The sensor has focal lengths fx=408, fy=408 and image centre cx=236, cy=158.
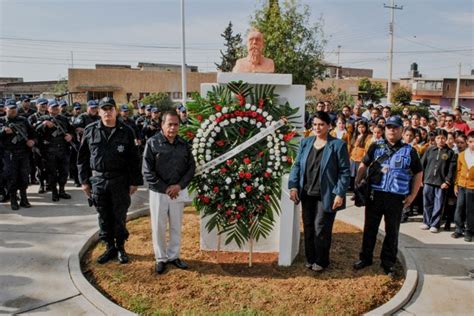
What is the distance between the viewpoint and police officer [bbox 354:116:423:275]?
4641mm

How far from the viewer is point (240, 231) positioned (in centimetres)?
508

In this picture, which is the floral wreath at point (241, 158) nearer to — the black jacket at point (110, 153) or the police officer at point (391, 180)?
the black jacket at point (110, 153)

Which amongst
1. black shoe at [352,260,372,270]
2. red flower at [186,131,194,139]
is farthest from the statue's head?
black shoe at [352,260,372,270]

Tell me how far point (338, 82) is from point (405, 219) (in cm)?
4633

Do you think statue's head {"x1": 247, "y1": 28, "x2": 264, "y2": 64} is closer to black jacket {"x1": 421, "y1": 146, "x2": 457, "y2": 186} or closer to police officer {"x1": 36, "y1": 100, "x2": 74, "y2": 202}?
black jacket {"x1": 421, "y1": 146, "x2": 457, "y2": 186}

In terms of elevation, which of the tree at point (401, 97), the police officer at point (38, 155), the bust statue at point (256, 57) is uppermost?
the tree at point (401, 97)

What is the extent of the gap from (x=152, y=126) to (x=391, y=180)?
6713mm

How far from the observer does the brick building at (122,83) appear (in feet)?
122

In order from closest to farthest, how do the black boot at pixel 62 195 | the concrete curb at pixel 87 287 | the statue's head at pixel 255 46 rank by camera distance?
the concrete curb at pixel 87 287, the statue's head at pixel 255 46, the black boot at pixel 62 195

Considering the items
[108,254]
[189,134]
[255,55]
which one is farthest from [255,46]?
[108,254]

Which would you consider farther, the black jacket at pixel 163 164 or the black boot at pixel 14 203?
the black boot at pixel 14 203

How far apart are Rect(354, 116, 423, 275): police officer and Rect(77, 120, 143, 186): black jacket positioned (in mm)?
2737

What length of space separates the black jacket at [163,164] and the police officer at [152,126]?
5.58m

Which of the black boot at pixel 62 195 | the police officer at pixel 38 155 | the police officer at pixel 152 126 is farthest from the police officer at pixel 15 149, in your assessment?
the police officer at pixel 152 126
